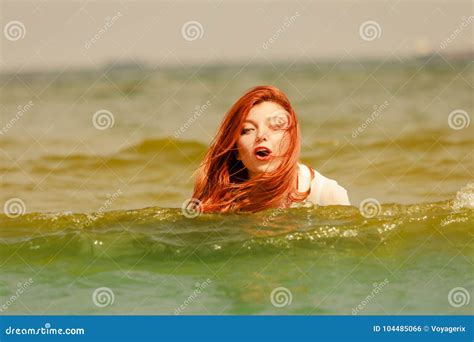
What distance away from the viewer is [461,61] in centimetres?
861

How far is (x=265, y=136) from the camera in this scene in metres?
6.45

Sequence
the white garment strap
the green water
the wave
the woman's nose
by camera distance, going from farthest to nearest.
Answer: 1. the white garment strap
2. the wave
3. the woman's nose
4. the green water

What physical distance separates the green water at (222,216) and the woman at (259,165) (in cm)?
12

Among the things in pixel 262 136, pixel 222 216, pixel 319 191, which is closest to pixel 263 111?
pixel 262 136

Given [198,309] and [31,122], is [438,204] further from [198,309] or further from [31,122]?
[31,122]

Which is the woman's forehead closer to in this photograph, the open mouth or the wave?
the open mouth

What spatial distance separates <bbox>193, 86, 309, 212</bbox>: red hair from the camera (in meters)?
6.50

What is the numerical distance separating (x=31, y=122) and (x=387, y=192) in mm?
3745

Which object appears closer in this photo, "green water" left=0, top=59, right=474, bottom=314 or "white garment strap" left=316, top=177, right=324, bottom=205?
"green water" left=0, top=59, right=474, bottom=314

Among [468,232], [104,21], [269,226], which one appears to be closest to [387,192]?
[468,232]

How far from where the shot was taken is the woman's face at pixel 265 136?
254 inches

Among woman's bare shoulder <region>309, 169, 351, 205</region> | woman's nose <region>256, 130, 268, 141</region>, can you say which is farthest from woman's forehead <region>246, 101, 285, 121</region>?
woman's bare shoulder <region>309, 169, 351, 205</region>

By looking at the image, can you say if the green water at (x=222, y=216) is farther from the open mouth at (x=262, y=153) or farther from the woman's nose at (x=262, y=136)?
the woman's nose at (x=262, y=136)

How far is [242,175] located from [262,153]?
31 centimetres
